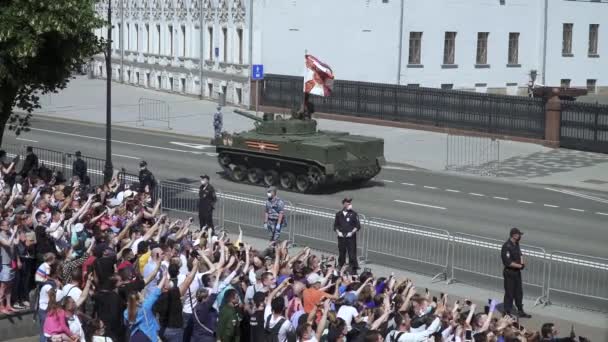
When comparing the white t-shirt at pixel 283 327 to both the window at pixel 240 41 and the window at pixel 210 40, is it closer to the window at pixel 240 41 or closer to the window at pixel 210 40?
the window at pixel 240 41

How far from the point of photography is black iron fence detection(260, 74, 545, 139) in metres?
41.1

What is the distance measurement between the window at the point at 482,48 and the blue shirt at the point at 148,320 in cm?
4582

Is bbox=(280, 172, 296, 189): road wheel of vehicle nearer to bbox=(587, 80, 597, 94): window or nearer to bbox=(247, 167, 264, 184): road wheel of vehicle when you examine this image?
bbox=(247, 167, 264, 184): road wheel of vehicle

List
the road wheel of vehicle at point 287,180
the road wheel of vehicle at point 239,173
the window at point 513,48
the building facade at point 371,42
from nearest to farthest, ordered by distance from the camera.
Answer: the road wheel of vehicle at point 287,180, the road wheel of vehicle at point 239,173, the building facade at point 371,42, the window at point 513,48

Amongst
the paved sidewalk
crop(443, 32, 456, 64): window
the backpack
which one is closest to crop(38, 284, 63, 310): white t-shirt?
the backpack

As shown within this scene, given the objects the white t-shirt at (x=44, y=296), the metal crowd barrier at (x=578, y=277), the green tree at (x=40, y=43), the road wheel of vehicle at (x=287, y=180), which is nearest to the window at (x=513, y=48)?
the road wheel of vehicle at (x=287, y=180)

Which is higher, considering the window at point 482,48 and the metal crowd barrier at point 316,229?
the window at point 482,48

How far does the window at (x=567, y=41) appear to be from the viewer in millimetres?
59125

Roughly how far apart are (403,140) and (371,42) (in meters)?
11.2

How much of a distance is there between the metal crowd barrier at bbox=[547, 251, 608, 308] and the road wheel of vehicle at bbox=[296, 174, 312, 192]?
11.8 meters

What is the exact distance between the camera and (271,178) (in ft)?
101

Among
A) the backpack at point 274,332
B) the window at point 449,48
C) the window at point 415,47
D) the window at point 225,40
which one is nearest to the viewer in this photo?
the backpack at point 274,332

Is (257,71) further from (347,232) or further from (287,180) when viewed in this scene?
(347,232)

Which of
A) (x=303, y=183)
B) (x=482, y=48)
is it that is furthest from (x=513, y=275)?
(x=482, y=48)
